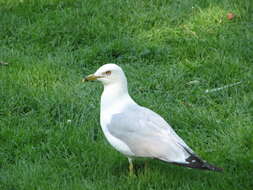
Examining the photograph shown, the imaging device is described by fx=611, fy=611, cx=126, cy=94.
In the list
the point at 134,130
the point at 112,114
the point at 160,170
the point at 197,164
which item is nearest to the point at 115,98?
the point at 112,114

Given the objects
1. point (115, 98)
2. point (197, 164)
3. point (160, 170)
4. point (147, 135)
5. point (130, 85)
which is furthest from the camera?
point (130, 85)

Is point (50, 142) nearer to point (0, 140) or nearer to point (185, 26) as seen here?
point (0, 140)

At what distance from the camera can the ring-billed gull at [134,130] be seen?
4.25 metres

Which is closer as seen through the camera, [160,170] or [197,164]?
[197,164]

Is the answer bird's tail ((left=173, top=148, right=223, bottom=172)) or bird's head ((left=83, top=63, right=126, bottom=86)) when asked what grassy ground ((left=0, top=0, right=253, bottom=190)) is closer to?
bird's tail ((left=173, top=148, right=223, bottom=172))

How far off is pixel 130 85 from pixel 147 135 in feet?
5.98

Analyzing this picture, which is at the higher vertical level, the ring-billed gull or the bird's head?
the bird's head

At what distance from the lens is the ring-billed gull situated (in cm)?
425

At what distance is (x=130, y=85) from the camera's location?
620 centimetres

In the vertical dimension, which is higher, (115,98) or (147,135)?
(115,98)

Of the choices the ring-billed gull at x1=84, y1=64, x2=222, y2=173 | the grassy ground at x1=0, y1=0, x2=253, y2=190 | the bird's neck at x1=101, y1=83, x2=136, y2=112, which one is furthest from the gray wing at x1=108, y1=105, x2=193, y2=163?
the grassy ground at x1=0, y1=0, x2=253, y2=190

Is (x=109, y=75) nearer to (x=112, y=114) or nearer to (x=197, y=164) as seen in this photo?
(x=112, y=114)

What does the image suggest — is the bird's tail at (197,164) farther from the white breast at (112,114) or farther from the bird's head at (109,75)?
the bird's head at (109,75)

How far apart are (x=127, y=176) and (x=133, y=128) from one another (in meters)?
0.39
